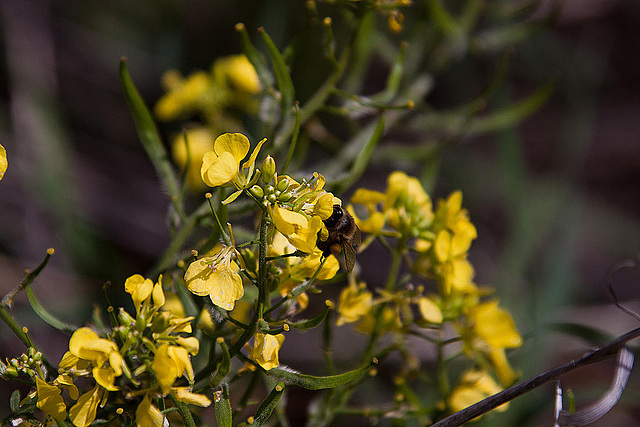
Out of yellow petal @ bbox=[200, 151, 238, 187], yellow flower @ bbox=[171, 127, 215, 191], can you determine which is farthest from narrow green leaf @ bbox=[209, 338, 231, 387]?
yellow flower @ bbox=[171, 127, 215, 191]

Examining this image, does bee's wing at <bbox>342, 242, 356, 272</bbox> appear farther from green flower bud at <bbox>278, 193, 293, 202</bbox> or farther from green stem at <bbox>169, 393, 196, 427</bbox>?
green stem at <bbox>169, 393, 196, 427</bbox>

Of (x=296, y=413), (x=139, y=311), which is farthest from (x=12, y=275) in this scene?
(x=139, y=311)

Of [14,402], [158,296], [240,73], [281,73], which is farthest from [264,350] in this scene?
[240,73]

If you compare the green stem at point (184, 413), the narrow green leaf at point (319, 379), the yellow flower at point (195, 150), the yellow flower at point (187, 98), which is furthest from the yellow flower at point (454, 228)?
the yellow flower at point (187, 98)

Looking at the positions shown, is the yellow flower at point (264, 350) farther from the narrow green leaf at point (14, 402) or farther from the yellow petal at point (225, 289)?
the narrow green leaf at point (14, 402)

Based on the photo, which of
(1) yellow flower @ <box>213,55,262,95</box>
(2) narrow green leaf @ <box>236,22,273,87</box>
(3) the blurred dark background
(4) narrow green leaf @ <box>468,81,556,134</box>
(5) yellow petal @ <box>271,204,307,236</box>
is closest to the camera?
(5) yellow petal @ <box>271,204,307,236</box>
